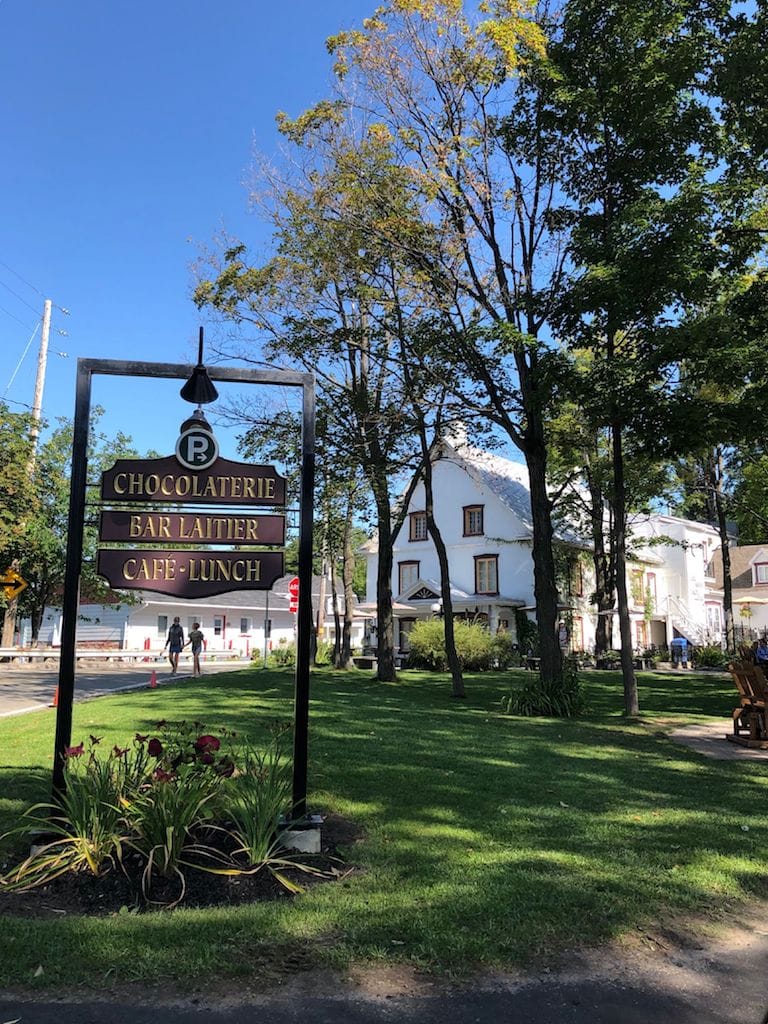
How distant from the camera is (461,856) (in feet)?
17.1

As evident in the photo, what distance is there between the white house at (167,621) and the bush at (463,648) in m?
12.7

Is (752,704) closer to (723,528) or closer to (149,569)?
(149,569)

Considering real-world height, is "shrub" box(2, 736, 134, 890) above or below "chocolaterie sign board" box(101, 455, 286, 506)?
below

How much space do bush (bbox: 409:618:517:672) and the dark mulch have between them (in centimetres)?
2431

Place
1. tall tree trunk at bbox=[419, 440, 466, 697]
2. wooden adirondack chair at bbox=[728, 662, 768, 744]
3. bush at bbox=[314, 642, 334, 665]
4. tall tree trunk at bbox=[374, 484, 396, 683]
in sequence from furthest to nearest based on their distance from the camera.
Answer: bush at bbox=[314, 642, 334, 665]
tall tree trunk at bbox=[374, 484, 396, 683]
tall tree trunk at bbox=[419, 440, 466, 697]
wooden adirondack chair at bbox=[728, 662, 768, 744]

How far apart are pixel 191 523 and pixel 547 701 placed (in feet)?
33.0

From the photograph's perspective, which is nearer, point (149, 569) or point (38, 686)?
point (149, 569)

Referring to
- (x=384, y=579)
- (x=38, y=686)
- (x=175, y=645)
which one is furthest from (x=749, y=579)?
(x=38, y=686)

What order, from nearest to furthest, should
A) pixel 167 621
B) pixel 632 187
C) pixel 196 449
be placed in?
pixel 196 449
pixel 632 187
pixel 167 621

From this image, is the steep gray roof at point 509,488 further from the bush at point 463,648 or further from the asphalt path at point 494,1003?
the asphalt path at point 494,1003

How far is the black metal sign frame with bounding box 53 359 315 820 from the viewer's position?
18.0ft

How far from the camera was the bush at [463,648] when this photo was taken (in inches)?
1145

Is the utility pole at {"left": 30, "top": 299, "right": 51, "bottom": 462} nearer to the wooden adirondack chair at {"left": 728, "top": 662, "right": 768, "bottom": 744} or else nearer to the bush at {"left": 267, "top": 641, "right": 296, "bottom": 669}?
the bush at {"left": 267, "top": 641, "right": 296, "bottom": 669}

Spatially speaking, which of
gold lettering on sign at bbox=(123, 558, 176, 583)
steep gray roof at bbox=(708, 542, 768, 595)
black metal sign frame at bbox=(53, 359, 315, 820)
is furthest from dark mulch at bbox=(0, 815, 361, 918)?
steep gray roof at bbox=(708, 542, 768, 595)
